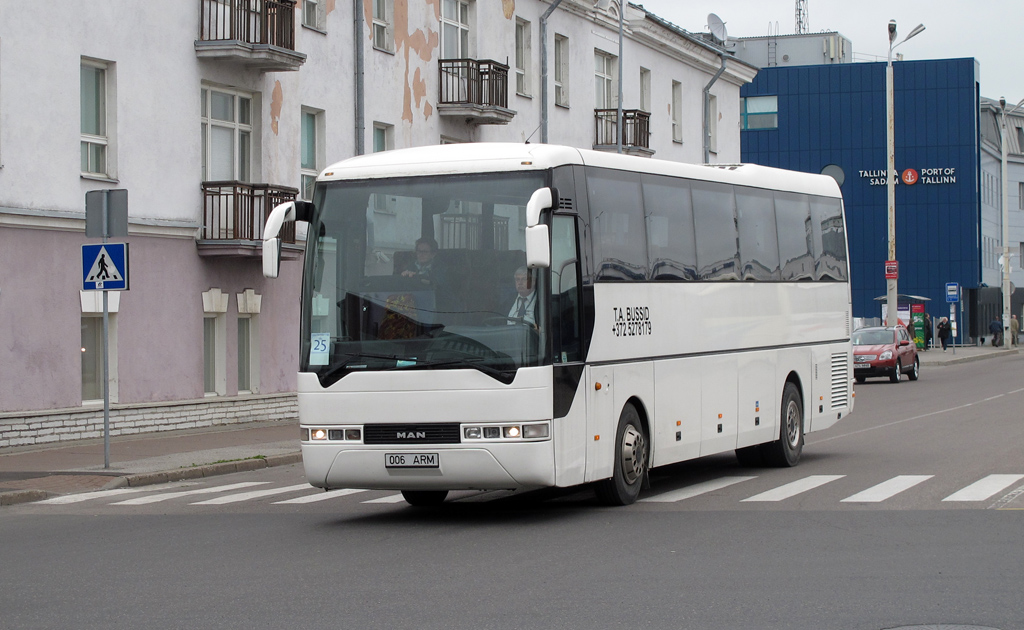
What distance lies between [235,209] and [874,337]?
76.5ft

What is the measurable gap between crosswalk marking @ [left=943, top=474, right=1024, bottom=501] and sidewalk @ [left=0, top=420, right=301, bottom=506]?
359 inches

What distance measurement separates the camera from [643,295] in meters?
13.2

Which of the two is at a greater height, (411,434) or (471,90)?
(471,90)

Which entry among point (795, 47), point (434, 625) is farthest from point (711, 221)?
point (795, 47)

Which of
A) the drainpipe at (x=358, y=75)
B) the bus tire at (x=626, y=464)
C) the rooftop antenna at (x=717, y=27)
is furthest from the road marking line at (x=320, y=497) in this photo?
the rooftop antenna at (x=717, y=27)

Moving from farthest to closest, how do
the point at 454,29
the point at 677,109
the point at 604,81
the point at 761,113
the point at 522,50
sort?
the point at 761,113 → the point at 677,109 → the point at 604,81 → the point at 522,50 → the point at 454,29

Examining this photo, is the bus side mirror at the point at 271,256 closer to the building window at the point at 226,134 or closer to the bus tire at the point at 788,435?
the bus tire at the point at 788,435

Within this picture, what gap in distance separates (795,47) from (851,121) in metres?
12.2

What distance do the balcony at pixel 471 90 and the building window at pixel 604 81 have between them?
24.7 ft

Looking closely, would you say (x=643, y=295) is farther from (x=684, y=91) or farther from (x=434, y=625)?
(x=684, y=91)

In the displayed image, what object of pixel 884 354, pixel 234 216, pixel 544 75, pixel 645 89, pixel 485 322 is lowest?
pixel 884 354

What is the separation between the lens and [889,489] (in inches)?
543

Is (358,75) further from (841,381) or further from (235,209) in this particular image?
(841,381)

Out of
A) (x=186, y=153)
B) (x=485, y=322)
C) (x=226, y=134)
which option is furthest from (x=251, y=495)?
(x=226, y=134)
